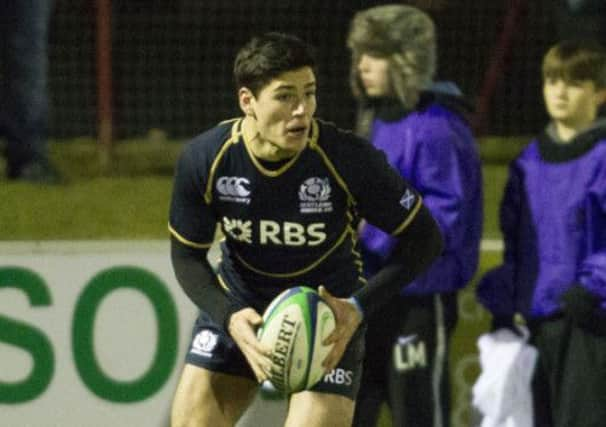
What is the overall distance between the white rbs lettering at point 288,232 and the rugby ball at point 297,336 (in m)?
0.24

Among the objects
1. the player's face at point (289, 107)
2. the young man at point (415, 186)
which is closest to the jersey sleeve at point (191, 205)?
the player's face at point (289, 107)

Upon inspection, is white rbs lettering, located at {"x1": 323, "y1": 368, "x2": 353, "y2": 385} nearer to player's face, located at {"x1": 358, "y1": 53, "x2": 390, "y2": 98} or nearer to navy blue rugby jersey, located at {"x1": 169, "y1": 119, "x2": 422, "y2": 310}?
navy blue rugby jersey, located at {"x1": 169, "y1": 119, "x2": 422, "y2": 310}

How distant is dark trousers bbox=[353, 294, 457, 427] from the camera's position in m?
5.74

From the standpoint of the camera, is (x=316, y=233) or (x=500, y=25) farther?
(x=500, y=25)

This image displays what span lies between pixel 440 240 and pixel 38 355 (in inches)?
78.0

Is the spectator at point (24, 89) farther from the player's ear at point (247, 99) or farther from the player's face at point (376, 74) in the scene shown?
the player's ear at point (247, 99)

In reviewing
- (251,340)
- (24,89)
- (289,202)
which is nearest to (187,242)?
(289,202)

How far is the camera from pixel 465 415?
6508mm

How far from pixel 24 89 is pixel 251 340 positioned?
2673 millimetres

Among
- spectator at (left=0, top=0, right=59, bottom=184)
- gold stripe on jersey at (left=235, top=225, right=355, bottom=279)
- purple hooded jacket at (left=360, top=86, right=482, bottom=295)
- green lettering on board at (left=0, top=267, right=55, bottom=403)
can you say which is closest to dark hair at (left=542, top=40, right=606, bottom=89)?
purple hooded jacket at (left=360, top=86, right=482, bottom=295)

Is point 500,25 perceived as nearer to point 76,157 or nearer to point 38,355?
point 76,157

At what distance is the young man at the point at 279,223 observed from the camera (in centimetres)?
482

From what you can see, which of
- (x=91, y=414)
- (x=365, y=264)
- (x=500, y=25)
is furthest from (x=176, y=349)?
(x=500, y=25)

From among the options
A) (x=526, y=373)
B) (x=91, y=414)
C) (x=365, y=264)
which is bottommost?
(x=91, y=414)
